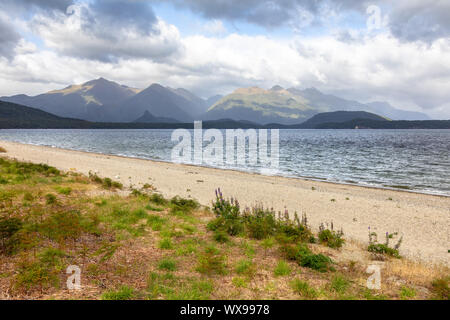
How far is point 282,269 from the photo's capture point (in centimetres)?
759

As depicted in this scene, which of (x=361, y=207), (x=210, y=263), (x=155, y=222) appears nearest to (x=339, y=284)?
(x=210, y=263)

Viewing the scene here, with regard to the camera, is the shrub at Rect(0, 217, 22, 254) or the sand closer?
the shrub at Rect(0, 217, 22, 254)

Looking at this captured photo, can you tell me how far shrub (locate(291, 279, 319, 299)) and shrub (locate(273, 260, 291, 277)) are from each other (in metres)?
0.57

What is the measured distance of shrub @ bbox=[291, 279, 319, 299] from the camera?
6295mm

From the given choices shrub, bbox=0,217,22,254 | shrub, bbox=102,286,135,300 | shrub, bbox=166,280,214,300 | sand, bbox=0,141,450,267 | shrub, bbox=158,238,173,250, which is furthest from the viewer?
sand, bbox=0,141,450,267

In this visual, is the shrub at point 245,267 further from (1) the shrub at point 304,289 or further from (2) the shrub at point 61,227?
(2) the shrub at point 61,227

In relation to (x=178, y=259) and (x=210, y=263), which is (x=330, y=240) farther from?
(x=178, y=259)

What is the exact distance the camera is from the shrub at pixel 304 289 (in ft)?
20.7

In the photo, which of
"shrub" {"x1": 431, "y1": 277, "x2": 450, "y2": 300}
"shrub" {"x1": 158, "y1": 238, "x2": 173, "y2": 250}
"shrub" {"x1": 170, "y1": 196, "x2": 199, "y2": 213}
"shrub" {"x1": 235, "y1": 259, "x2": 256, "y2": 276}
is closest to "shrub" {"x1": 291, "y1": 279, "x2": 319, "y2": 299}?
"shrub" {"x1": 235, "y1": 259, "x2": 256, "y2": 276}

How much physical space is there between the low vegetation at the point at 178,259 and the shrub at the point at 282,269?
0.03 m

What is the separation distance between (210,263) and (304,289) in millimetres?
2614

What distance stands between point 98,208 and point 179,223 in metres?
4.17

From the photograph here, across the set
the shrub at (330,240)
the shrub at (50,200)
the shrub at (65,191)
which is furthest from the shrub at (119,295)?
the shrub at (65,191)

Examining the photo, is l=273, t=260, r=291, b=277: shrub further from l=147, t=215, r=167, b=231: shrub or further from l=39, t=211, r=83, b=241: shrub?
l=39, t=211, r=83, b=241: shrub
